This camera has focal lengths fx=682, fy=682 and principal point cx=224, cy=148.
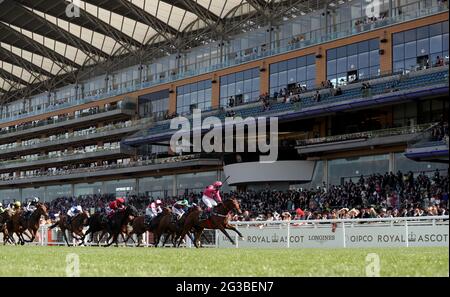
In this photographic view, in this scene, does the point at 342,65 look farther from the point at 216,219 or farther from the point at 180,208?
the point at 216,219

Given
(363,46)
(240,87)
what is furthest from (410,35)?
(240,87)

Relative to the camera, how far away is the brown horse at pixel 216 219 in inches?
762

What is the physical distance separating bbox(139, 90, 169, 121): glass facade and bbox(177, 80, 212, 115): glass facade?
1.82 m

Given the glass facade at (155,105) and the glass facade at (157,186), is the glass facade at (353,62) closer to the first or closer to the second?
the glass facade at (155,105)

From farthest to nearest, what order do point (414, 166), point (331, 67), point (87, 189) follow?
point (87, 189), point (331, 67), point (414, 166)

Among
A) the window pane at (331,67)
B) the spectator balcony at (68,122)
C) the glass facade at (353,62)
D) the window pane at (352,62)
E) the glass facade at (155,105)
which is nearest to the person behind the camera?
the glass facade at (353,62)

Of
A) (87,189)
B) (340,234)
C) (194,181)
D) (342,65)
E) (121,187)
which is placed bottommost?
(340,234)

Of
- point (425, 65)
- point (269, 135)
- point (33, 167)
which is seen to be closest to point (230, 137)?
point (269, 135)

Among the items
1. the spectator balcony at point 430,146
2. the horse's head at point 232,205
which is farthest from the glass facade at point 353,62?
the horse's head at point 232,205

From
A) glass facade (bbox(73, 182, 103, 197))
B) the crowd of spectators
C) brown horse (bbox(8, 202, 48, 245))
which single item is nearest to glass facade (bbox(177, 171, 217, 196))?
the crowd of spectators

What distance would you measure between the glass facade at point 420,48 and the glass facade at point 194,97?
17234mm

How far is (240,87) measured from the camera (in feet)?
172

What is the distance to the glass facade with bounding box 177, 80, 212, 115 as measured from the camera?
55.2 metres

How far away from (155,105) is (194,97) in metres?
5.78
